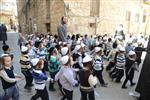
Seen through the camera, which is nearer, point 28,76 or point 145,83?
point 145,83

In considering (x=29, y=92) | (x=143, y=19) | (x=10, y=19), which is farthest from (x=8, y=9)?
(x=29, y=92)

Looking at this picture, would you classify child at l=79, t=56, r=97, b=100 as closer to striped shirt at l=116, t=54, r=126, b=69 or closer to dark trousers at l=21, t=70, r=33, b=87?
dark trousers at l=21, t=70, r=33, b=87

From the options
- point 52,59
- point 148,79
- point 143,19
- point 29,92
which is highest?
point 143,19

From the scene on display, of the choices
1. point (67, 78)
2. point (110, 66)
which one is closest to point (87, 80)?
point (67, 78)

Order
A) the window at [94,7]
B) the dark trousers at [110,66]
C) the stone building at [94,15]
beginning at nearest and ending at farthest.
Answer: the dark trousers at [110,66] < the stone building at [94,15] < the window at [94,7]

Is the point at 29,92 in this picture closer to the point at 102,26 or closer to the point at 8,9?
the point at 102,26

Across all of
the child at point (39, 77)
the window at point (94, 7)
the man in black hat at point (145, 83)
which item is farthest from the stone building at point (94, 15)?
the child at point (39, 77)

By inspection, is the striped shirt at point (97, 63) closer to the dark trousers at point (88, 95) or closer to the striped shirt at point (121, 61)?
the striped shirt at point (121, 61)

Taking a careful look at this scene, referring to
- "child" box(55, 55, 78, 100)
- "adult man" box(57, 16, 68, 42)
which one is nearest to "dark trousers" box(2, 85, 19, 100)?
"child" box(55, 55, 78, 100)

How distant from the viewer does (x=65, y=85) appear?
552 centimetres

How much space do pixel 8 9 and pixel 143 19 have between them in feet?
86.9

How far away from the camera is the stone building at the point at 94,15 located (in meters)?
20.5

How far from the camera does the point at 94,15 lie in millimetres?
21781

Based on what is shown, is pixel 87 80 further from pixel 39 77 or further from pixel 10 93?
pixel 10 93
